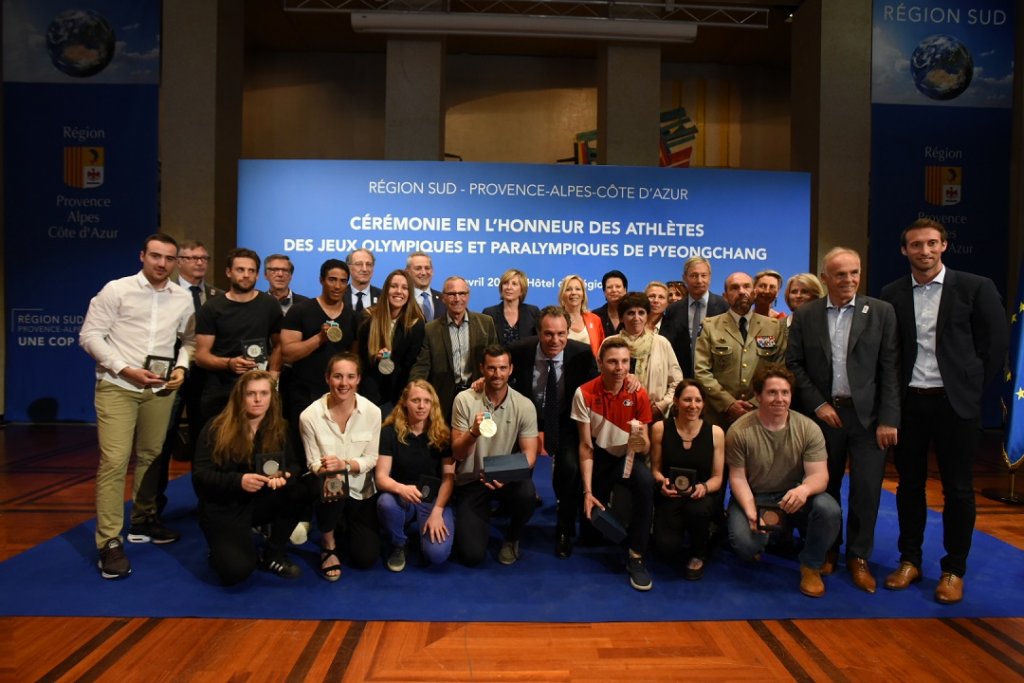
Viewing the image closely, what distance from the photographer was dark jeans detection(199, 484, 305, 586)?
9.82 ft

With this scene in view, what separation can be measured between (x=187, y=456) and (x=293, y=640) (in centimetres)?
194

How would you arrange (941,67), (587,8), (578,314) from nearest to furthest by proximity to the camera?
(578,314) < (941,67) < (587,8)

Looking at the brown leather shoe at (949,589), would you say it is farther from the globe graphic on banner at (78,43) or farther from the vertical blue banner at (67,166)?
the globe graphic on banner at (78,43)

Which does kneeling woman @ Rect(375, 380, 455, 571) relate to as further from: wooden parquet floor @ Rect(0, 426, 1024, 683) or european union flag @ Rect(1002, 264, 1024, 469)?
european union flag @ Rect(1002, 264, 1024, 469)

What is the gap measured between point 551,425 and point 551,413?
0.07 metres

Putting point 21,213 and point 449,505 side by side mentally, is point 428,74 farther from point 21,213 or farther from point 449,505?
point 449,505

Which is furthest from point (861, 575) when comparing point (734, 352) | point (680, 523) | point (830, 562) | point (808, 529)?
point (734, 352)

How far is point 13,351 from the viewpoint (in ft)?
23.8

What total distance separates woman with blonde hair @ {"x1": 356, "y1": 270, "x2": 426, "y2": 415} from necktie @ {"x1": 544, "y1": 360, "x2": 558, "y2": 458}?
0.78 metres

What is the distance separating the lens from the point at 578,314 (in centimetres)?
423

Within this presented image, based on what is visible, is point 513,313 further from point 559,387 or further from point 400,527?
point 400,527

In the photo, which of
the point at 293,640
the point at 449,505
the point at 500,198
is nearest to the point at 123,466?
the point at 293,640

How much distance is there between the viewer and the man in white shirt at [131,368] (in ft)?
10.3

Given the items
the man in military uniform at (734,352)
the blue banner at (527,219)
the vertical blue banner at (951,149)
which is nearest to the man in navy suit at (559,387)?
the man in military uniform at (734,352)
